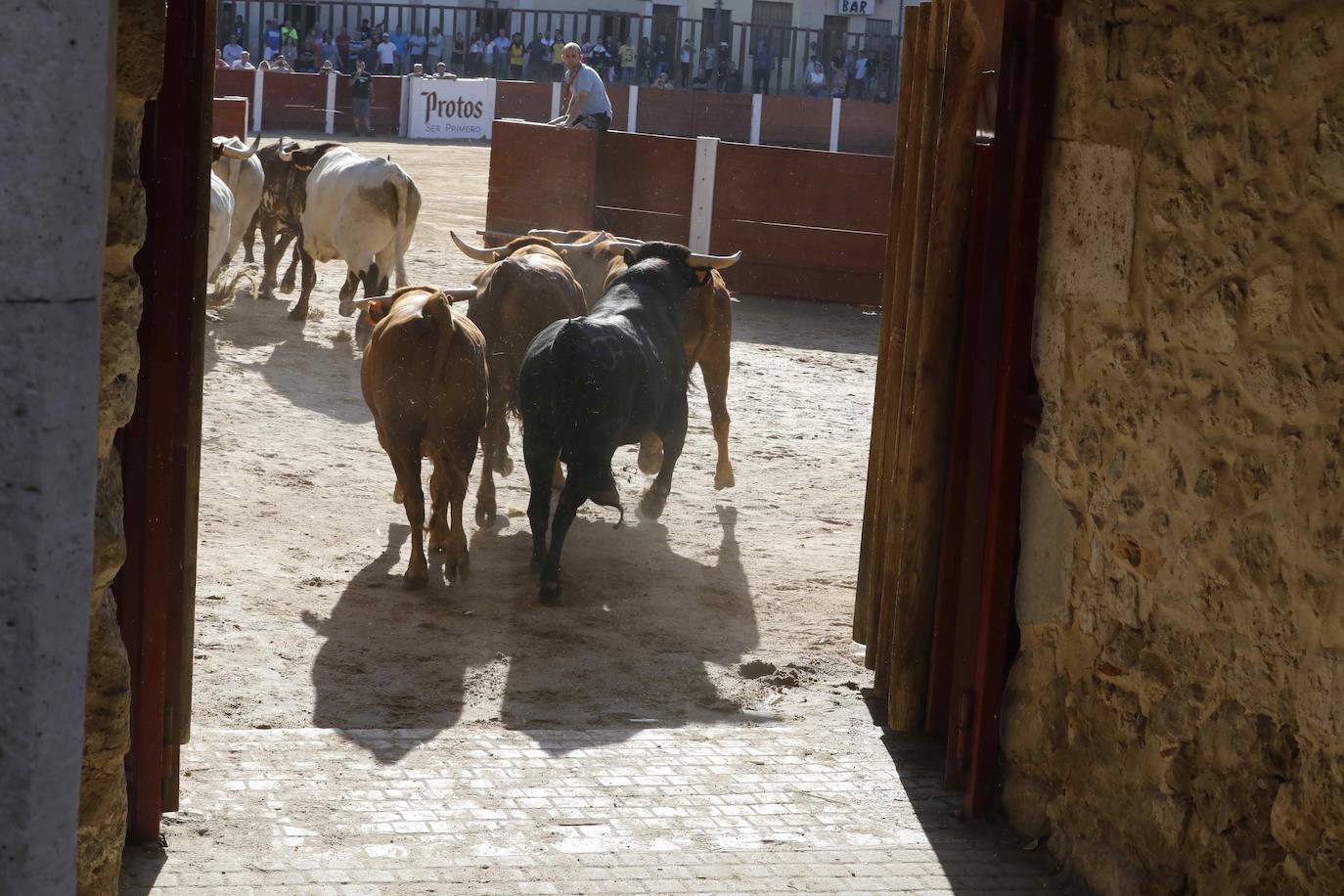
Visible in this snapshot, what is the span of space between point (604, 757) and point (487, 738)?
0.42 metres

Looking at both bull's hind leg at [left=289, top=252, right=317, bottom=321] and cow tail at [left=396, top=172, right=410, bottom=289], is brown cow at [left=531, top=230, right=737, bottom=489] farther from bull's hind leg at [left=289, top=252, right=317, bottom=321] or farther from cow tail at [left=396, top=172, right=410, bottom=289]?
bull's hind leg at [left=289, top=252, right=317, bottom=321]

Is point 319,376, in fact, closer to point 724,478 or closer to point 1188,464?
point 724,478

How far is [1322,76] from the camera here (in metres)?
2.98

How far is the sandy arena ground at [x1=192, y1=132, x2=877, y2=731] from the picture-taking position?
551 cm

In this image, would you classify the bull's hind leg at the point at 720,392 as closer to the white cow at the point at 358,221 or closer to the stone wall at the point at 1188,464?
the white cow at the point at 358,221

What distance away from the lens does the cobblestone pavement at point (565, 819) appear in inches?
149

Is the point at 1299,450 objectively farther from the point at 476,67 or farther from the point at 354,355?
the point at 476,67

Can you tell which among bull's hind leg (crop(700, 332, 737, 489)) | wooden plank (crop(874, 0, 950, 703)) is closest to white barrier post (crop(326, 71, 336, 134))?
bull's hind leg (crop(700, 332, 737, 489))

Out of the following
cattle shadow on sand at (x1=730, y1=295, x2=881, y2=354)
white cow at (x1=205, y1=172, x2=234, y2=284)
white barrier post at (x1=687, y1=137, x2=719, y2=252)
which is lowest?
cattle shadow on sand at (x1=730, y1=295, x2=881, y2=354)

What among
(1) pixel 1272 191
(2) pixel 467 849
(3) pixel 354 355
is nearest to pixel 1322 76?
(1) pixel 1272 191

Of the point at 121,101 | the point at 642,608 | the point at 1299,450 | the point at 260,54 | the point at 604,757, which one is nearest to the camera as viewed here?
the point at 121,101

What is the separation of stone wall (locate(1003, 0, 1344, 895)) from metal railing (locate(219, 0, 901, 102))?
31.2 meters

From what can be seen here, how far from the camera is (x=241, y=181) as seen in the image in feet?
45.1

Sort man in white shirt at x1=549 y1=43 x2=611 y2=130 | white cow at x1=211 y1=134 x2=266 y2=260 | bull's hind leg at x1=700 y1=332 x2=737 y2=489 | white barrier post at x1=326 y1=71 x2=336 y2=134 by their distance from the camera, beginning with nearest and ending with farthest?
bull's hind leg at x1=700 y1=332 x2=737 y2=489 < white cow at x1=211 y1=134 x2=266 y2=260 < man in white shirt at x1=549 y1=43 x2=611 y2=130 < white barrier post at x1=326 y1=71 x2=336 y2=134
